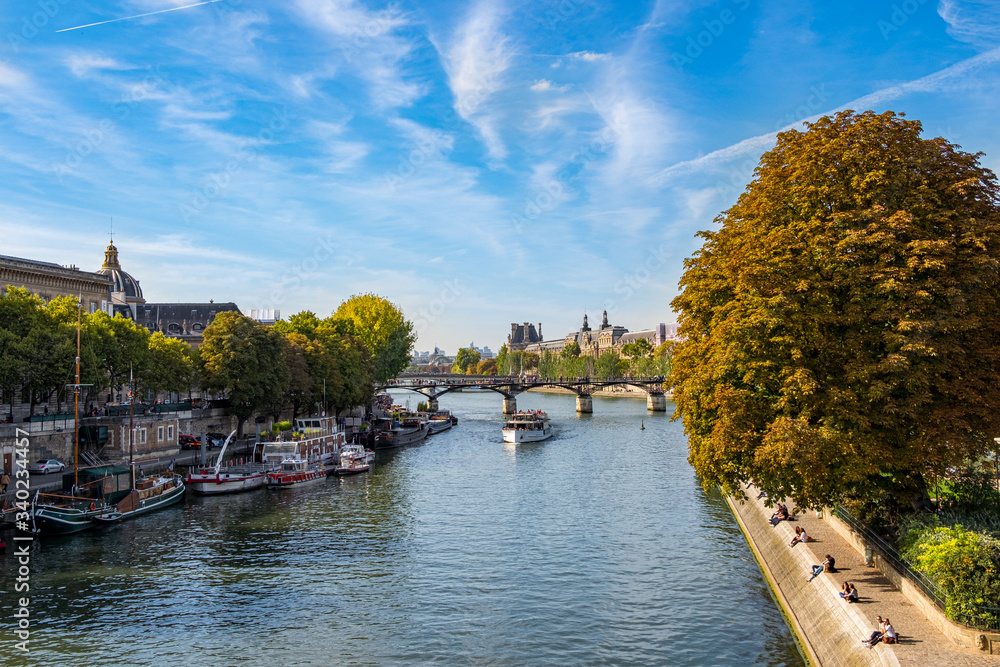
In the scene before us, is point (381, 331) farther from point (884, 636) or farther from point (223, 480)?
point (884, 636)

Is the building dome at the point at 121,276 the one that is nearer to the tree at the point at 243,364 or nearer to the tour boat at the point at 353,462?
the tree at the point at 243,364

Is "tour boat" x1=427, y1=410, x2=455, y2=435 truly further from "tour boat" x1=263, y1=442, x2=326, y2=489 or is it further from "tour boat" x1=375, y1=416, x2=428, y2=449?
"tour boat" x1=263, y1=442, x2=326, y2=489

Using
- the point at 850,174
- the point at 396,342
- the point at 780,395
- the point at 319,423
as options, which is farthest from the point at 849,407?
the point at 396,342

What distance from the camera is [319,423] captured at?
7994 centimetres

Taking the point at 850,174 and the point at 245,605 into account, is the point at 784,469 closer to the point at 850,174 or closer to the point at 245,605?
the point at 850,174

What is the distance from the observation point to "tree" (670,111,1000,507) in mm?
26688

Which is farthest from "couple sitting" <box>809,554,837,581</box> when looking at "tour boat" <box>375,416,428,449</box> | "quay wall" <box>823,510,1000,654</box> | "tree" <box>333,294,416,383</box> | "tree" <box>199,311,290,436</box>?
"tree" <box>333,294,416,383</box>

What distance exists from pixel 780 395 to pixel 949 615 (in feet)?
32.4

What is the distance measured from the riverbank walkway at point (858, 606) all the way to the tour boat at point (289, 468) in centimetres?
3931

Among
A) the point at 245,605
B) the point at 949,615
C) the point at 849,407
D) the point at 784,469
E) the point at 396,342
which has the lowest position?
the point at 245,605

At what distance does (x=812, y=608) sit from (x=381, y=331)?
106 meters

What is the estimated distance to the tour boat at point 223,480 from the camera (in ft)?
193

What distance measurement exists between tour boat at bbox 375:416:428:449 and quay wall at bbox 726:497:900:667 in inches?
2333

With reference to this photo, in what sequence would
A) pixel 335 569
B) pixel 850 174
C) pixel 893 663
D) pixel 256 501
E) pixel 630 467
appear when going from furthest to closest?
1. pixel 630 467
2. pixel 256 501
3. pixel 335 569
4. pixel 850 174
5. pixel 893 663
